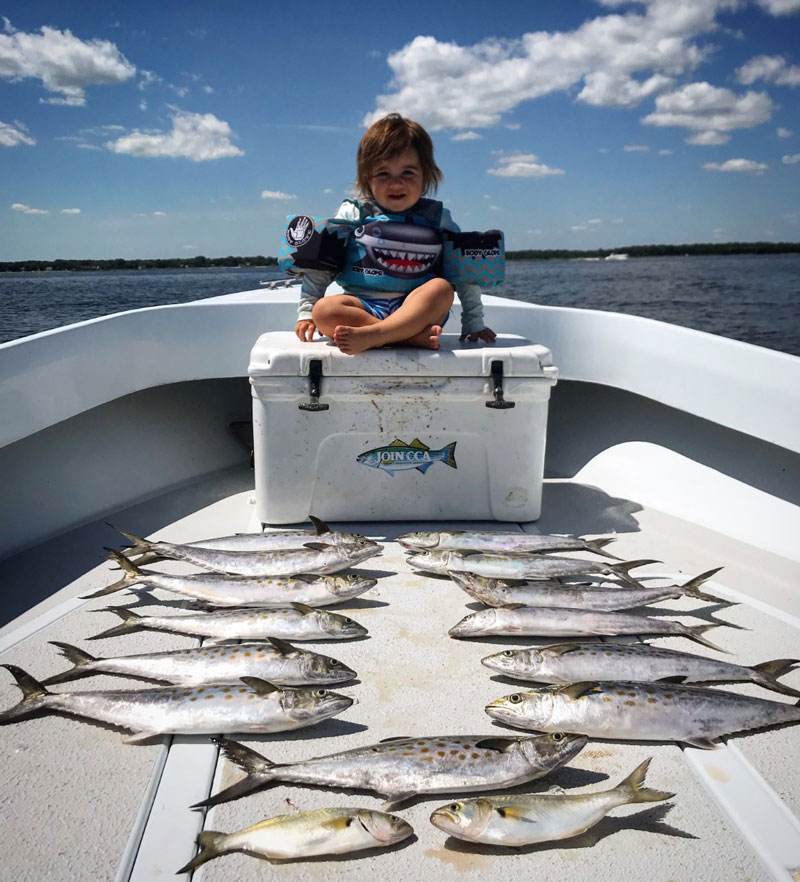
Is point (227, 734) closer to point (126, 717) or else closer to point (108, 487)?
point (126, 717)

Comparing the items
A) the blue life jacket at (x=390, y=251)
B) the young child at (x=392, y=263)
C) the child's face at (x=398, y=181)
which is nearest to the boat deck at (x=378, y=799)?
the young child at (x=392, y=263)

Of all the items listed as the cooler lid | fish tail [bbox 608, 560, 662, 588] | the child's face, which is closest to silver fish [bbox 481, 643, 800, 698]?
fish tail [bbox 608, 560, 662, 588]

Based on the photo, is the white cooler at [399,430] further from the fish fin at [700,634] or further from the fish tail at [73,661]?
the fish tail at [73,661]

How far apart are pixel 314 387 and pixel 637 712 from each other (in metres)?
1.72

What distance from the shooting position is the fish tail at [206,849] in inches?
54.4

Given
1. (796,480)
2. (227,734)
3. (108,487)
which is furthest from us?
(108,487)

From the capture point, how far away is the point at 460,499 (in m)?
3.17

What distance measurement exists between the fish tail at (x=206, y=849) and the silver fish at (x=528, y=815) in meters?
0.43

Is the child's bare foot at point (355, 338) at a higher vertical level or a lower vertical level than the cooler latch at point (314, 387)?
higher

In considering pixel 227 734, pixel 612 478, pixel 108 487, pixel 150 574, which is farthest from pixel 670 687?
pixel 108 487

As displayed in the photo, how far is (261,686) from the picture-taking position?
5.95ft

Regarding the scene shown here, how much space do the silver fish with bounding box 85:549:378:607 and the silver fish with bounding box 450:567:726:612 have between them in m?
0.38

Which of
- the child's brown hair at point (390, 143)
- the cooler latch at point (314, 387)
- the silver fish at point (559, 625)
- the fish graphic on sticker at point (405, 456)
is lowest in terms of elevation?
the silver fish at point (559, 625)

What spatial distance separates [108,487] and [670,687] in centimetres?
299
